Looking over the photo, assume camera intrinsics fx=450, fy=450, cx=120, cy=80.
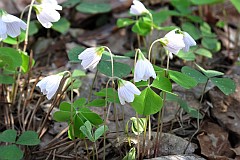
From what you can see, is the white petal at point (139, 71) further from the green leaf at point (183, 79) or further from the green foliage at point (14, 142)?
the green foliage at point (14, 142)

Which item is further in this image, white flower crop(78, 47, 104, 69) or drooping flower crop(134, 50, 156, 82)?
white flower crop(78, 47, 104, 69)

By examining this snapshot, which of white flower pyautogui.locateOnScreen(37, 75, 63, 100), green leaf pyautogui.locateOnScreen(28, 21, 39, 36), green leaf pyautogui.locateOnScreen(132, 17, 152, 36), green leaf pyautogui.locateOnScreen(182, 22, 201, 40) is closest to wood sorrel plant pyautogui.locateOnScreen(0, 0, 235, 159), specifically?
white flower pyautogui.locateOnScreen(37, 75, 63, 100)

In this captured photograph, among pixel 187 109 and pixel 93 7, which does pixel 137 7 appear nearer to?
pixel 187 109

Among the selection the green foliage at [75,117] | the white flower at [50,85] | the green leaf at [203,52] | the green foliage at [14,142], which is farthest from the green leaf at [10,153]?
the green leaf at [203,52]

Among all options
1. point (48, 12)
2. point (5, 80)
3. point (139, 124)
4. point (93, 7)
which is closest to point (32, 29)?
point (93, 7)

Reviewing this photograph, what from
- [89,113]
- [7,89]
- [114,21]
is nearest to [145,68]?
[89,113]

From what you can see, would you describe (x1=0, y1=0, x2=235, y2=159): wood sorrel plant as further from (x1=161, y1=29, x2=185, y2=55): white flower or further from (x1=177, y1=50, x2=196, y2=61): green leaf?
(x1=177, y1=50, x2=196, y2=61): green leaf

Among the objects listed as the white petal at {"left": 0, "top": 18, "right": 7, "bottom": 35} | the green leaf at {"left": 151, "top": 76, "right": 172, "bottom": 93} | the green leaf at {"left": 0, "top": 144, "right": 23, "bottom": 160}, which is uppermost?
the white petal at {"left": 0, "top": 18, "right": 7, "bottom": 35}
